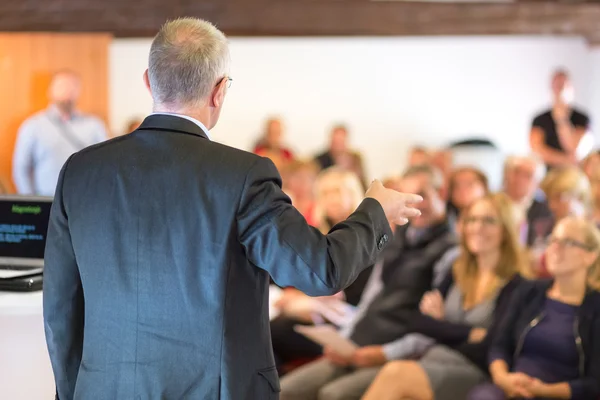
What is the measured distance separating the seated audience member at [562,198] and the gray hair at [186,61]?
2967 mm

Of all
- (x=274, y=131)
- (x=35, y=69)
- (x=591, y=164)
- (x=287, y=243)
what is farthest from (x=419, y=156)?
(x=287, y=243)

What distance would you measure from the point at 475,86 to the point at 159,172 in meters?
6.81

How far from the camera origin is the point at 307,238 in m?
1.34

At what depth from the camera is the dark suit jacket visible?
4.46 ft

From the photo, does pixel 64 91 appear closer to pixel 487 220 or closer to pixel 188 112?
pixel 487 220

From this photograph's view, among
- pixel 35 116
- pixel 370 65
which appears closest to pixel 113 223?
pixel 35 116

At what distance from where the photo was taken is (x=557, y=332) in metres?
2.86

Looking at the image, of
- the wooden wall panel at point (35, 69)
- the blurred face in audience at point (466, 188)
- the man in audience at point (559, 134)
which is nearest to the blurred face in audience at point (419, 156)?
the man in audience at point (559, 134)

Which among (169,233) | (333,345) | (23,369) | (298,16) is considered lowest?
(333,345)

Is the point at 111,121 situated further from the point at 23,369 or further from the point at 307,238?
the point at 307,238

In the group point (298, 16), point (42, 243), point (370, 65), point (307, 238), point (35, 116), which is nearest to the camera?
point (307, 238)

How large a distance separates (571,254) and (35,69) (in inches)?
174

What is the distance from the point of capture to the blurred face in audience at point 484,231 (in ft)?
10.7

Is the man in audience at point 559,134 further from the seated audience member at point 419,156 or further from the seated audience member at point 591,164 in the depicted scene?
the seated audience member at point 591,164
